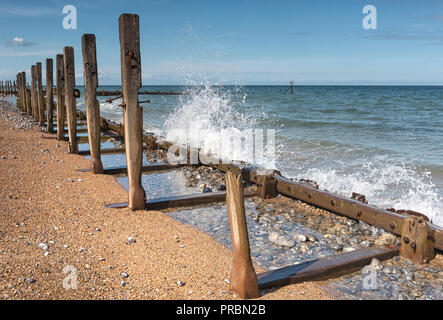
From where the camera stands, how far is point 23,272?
321 centimetres

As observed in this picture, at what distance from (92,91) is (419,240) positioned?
21.0ft

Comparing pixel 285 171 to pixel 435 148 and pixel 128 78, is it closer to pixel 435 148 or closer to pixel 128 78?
pixel 128 78

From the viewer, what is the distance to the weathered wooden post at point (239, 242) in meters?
2.81

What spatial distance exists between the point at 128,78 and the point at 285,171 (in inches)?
205

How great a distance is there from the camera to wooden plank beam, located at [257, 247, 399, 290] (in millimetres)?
3275

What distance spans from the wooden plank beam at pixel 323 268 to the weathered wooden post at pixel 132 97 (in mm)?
2707

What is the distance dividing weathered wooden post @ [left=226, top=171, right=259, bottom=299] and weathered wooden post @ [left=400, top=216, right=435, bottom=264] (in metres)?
2.06

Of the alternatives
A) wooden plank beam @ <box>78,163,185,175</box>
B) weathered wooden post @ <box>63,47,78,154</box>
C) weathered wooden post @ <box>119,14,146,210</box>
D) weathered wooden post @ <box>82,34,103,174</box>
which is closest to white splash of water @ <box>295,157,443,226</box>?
wooden plank beam @ <box>78,163,185,175</box>

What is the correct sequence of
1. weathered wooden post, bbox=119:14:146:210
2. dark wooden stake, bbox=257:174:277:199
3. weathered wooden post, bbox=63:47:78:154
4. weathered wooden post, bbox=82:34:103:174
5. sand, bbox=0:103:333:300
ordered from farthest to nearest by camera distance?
weathered wooden post, bbox=63:47:78:154 → weathered wooden post, bbox=82:34:103:174 → dark wooden stake, bbox=257:174:277:199 → weathered wooden post, bbox=119:14:146:210 → sand, bbox=0:103:333:300

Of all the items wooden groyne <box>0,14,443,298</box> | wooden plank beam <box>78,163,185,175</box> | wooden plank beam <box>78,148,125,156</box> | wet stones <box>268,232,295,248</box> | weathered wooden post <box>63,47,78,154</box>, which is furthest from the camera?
wooden plank beam <box>78,148,125,156</box>

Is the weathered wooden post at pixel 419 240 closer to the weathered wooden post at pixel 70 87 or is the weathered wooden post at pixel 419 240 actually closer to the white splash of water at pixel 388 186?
the white splash of water at pixel 388 186

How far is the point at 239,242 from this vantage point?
9.48ft

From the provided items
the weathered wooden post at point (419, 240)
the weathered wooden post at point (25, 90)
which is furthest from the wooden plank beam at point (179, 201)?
the weathered wooden post at point (25, 90)

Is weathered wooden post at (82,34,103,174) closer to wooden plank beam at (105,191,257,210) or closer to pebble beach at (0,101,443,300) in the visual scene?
pebble beach at (0,101,443,300)
